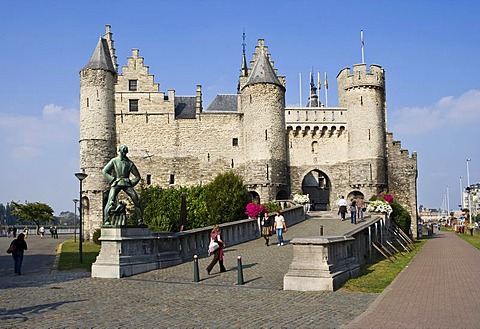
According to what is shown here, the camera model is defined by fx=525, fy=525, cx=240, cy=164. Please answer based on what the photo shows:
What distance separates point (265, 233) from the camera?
22.5 meters

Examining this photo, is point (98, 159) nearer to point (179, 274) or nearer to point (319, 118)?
point (319, 118)

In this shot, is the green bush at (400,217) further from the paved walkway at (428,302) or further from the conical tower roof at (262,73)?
the paved walkway at (428,302)

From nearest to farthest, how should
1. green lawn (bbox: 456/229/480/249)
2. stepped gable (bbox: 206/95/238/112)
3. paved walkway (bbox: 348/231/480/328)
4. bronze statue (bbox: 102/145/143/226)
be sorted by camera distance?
paved walkway (bbox: 348/231/480/328) → bronze statue (bbox: 102/145/143/226) → green lawn (bbox: 456/229/480/249) → stepped gable (bbox: 206/95/238/112)

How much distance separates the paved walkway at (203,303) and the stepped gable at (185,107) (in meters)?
35.7

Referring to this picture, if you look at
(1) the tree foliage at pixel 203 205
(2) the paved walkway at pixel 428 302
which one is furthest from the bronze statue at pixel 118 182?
(1) the tree foliage at pixel 203 205

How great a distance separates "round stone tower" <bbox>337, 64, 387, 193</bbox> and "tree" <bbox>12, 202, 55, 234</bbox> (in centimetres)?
4068

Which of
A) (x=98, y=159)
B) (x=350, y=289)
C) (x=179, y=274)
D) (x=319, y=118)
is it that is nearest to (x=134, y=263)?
(x=179, y=274)

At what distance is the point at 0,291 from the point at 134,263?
382 cm

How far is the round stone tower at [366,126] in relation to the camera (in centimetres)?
4703

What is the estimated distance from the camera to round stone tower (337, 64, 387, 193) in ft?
154

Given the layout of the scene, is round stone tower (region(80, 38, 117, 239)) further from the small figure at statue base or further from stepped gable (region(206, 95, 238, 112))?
the small figure at statue base

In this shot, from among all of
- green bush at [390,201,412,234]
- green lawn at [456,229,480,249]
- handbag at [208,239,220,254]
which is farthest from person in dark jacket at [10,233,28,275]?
green bush at [390,201,412,234]

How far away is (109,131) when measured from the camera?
156 ft

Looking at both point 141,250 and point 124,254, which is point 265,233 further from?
point 124,254
